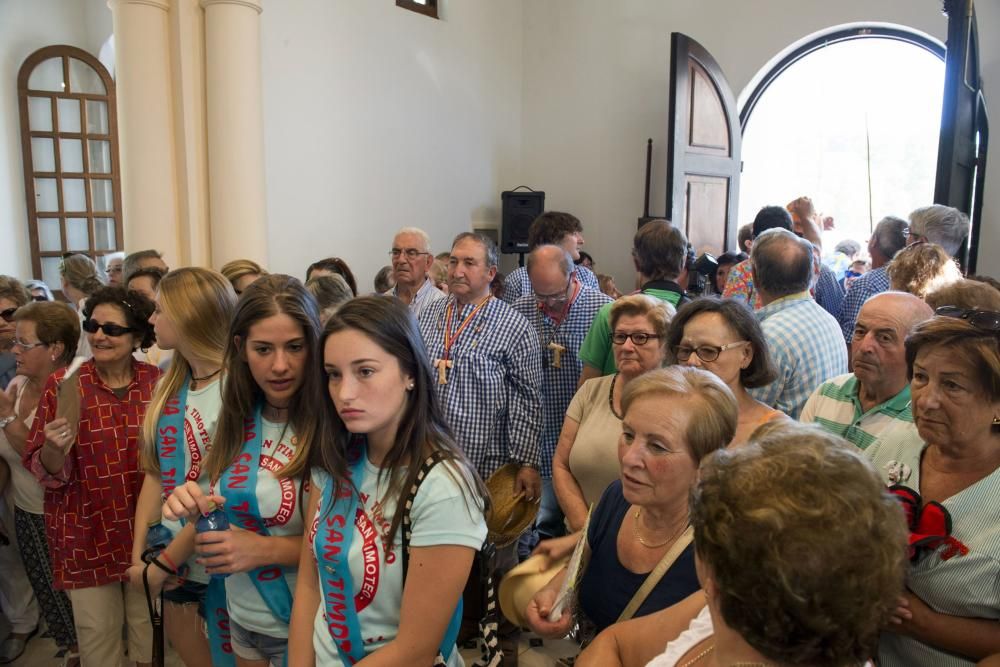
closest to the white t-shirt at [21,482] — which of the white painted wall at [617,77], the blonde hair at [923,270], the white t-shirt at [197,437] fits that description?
the white t-shirt at [197,437]

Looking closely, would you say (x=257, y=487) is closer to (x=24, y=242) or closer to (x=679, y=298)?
(x=679, y=298)

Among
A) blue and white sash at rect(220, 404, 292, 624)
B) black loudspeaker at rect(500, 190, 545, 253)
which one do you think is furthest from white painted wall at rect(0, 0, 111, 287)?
blue and white sash at rect(220, 404, 292, 624)

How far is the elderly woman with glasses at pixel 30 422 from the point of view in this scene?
2.84 m

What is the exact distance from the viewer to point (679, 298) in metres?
3.54

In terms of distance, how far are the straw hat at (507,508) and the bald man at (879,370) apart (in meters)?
1.19

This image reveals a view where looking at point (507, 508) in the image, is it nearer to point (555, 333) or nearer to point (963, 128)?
point (555, 333)

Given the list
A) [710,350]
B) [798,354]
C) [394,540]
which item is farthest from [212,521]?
[798,354]

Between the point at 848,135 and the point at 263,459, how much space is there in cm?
922

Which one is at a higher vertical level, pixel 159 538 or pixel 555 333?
pixel 555 333

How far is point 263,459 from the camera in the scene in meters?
1.89

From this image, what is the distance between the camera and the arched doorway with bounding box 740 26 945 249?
330 inches

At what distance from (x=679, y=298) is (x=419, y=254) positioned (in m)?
1.61

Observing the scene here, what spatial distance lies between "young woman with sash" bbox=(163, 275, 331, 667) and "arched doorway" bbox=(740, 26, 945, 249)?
265 inches

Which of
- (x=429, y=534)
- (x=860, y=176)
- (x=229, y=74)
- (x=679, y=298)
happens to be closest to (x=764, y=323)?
(x=679, y=298)
